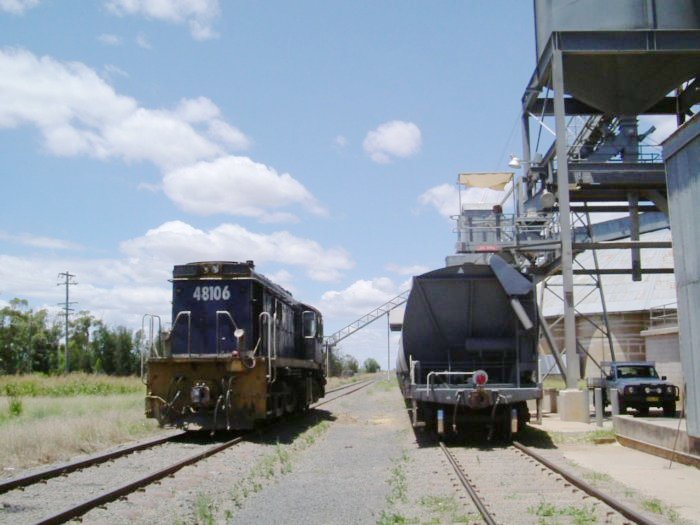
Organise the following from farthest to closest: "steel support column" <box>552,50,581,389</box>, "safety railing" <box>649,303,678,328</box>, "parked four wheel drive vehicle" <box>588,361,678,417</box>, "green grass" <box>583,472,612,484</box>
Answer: "safety railing" <box>649,303,678,328</box>, "steel support column" <box>552,50,581,389</box>, "parked four wheel drive vehicle" <box>588,361,678,417</box>, "green grass" <box>583,472,612,484</box>

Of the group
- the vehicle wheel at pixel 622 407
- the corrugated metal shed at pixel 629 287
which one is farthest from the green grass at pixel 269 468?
the corrugated metal shed at pixel 629 287

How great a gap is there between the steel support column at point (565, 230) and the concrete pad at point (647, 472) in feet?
19.5

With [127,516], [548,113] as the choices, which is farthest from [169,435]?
[548,113]

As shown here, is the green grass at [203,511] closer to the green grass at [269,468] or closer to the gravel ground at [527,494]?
the green grass at [269,468]

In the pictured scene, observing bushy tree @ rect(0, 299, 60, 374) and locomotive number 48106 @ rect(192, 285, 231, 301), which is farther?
bushy tree @ rect(0, 299, 60, 374)

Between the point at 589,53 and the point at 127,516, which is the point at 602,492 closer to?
the point at 127,516

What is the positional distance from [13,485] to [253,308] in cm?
728

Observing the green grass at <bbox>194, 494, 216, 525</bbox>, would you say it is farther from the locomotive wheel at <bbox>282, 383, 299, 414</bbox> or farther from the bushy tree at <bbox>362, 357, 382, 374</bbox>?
the bushy tree at <bbox>362, 357, 382, 374</bbox>

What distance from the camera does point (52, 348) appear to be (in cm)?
8400

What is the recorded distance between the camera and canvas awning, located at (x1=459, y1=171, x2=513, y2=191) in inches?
1231

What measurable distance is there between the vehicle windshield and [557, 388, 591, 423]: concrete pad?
11.4ft

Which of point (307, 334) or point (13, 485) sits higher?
point (307, 334)

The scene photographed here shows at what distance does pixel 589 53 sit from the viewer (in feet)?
67.7

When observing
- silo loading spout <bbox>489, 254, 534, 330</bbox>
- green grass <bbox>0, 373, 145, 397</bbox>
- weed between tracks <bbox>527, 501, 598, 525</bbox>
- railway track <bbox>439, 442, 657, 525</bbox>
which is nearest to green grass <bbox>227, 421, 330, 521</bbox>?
railway track <bbox>439, 442, 657, 525</bbox>
